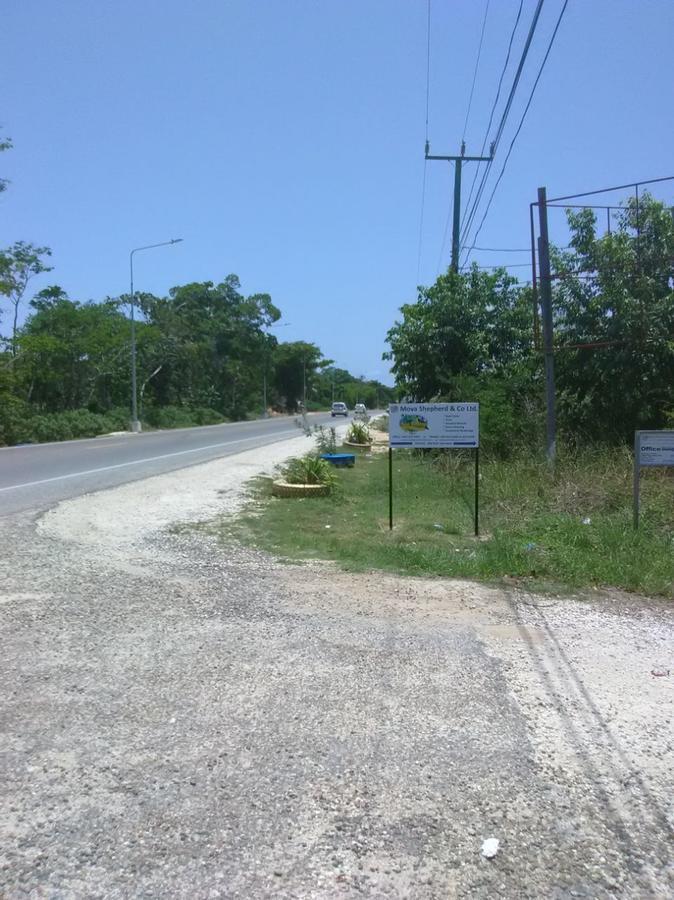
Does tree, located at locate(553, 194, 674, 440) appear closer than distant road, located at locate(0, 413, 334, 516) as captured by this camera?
No

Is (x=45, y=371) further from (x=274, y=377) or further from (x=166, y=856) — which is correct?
(x=274, y=377)

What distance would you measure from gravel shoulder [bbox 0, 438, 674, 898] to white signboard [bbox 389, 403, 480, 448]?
3.54 meters

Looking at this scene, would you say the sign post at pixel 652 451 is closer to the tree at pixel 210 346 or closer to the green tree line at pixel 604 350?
the green tree line at pixel 604 350

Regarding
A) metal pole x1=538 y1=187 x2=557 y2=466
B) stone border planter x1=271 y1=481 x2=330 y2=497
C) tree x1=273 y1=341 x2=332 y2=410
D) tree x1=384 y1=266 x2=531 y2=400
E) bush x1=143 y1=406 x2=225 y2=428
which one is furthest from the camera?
tree x1=273 y1=341 x2=332 y2=410

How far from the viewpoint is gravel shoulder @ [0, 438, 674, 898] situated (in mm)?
2861

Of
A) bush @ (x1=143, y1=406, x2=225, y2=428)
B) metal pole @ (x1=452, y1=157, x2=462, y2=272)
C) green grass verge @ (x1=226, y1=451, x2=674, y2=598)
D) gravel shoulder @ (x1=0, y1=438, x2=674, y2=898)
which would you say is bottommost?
gravel shoulder @ (x1=0, y1=438, x2=674, y2=898)

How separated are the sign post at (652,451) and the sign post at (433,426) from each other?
82.5 inches

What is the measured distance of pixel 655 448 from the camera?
916cm

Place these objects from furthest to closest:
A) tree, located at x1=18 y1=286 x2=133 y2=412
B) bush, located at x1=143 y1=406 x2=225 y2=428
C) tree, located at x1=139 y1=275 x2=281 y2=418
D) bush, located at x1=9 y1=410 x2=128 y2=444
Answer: tree, located at x1=139 y1=275 x2=281 y2=418 → bush, located at x1=143 y1=406 x2=225 y2=428 → tree, located at x1=18 y1=286 x2=133 y2=412 → bush, located at x1=9 y1=410 x2=128 y2=444

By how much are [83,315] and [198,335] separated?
2525 cm

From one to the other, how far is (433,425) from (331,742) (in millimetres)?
6779

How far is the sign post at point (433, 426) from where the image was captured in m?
10.1

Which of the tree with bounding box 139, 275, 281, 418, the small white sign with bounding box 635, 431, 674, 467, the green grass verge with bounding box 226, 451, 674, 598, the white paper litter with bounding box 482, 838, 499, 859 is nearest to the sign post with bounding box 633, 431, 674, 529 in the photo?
the small white sign with bounding box 635, 431, 674, 467

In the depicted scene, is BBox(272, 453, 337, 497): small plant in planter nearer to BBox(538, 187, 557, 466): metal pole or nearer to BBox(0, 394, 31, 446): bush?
BBox(538, 187, 557, 466): metal pole
